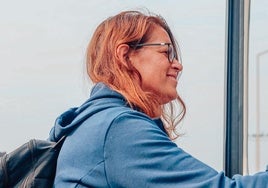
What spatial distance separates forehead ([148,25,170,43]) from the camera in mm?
1185

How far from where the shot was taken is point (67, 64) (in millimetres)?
1800

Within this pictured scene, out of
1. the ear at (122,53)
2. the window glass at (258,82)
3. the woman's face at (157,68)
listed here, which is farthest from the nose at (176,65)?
the window glass at (258,82)

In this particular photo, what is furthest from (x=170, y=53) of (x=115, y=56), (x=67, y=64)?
(x=67, y=64)

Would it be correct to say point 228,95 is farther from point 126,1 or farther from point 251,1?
point 126,1

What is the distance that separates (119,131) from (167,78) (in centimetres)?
31

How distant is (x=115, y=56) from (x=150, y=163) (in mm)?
362

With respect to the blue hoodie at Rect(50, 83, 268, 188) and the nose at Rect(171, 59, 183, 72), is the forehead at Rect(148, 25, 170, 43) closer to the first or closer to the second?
the nose at Rect(171, 59, 183, 72)

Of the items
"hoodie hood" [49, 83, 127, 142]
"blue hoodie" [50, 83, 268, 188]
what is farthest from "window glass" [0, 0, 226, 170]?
"blue hoodie" [50, 83, 268, 188]

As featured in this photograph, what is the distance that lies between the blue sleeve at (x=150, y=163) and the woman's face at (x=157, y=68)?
0.76ft

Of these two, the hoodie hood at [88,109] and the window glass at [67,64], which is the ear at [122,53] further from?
the window glass at [67,64]

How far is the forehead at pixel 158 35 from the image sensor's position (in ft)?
3.89

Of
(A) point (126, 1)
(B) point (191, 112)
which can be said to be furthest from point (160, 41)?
(B) point (191, 112)

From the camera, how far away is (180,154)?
0.89 m

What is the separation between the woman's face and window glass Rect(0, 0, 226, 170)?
0.53 metres
